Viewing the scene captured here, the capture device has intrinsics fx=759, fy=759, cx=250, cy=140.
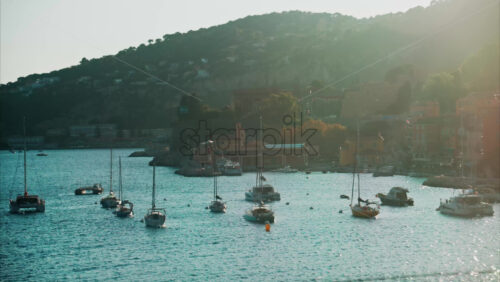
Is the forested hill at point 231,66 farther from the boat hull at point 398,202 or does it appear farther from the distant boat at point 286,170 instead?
the boat hull at point 398,202

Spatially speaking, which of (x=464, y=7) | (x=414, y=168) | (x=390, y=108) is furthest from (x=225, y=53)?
(x=414, y=168)

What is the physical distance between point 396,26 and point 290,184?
4652 inches

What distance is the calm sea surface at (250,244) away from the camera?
29766mm

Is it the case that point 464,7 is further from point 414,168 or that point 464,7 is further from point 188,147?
point 414,168

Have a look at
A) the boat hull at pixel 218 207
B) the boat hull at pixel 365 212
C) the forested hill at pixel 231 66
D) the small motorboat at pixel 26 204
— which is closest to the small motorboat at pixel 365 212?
the boat hull at pixel 365 212

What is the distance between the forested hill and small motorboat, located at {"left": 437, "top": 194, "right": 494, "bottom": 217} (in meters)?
90.4

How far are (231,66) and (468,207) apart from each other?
115m

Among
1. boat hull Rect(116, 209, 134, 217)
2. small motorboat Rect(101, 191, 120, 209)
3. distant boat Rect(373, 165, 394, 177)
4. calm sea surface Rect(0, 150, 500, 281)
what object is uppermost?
distant boat Rect(373, 165, 394, 177)

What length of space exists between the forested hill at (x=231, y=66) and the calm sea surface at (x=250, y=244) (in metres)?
88.0

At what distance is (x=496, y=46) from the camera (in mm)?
87812

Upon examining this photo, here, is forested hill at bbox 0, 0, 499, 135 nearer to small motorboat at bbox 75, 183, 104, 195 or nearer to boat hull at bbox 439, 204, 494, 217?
small motorboat at bbox 75, 183, 104, 195

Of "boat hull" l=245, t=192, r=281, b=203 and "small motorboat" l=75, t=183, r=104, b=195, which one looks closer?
"boat hull" l=245, t=192, r=281, b=203

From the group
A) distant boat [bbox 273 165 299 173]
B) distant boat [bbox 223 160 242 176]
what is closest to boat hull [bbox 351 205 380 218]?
distant boat [bbox 223 160 242 176]

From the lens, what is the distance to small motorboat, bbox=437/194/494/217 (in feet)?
139
